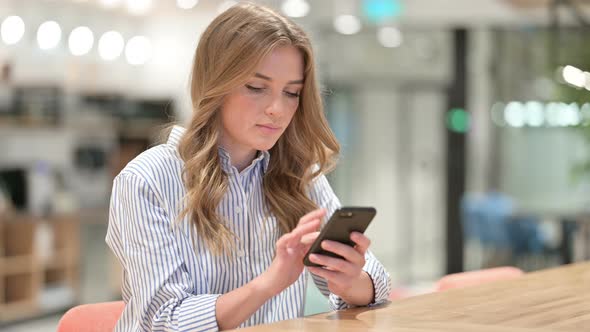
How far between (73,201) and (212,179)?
7.16m

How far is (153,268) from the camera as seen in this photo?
76.5 inches

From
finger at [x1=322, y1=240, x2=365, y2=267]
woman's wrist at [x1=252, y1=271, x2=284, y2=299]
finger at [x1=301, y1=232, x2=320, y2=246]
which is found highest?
finger at [x1=301, y1=232, x2=320, y2=246]

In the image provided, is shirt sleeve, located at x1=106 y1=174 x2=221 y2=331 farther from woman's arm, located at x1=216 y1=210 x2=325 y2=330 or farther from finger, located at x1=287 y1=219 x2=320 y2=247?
finger, located at x1=287 y1=219 x2=320 y2=247

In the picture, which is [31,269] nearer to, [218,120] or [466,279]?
[466,279]

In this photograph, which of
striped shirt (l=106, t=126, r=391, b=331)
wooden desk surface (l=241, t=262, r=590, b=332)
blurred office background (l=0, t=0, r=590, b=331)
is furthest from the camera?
blurred office background (l=0, t=0, r=590, b=331)

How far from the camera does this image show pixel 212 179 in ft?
6.91

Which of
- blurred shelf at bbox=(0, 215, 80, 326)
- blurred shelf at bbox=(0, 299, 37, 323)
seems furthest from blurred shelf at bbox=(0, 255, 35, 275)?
blurred shelf at bbox=(0, 299, 37, 323)

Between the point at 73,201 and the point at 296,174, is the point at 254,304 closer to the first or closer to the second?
the point at 296,174

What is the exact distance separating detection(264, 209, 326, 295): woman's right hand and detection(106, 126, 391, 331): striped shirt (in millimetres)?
137

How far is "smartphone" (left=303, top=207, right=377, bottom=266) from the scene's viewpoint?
5.72ft

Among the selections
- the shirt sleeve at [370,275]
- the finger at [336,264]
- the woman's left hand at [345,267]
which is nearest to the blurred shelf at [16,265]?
the shirt sleeve at [370,275]

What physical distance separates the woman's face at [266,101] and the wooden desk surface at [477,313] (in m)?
0.43

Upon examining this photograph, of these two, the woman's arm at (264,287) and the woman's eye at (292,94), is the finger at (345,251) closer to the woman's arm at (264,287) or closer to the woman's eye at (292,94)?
the woman's arm at (264,287)

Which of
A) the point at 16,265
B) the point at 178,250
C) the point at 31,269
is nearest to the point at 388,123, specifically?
the point at 31,269
